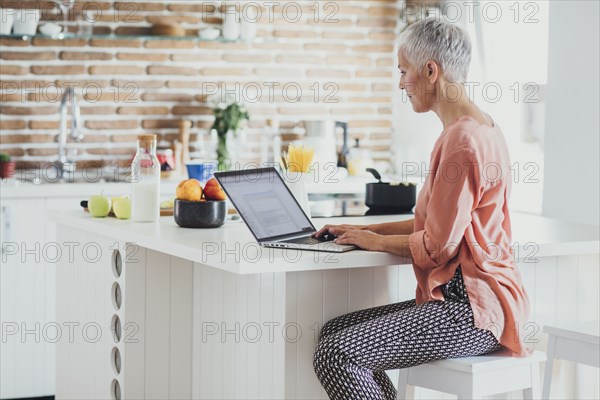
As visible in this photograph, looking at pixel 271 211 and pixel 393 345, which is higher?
pixel 271 211

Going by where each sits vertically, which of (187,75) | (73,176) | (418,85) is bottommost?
(73,176)

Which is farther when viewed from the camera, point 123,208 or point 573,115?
point 573,115

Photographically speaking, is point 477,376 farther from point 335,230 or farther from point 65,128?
point 65,128

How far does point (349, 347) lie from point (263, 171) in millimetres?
670

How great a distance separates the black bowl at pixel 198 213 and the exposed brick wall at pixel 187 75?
2.41 m

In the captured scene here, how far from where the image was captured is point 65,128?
5375 millimetres

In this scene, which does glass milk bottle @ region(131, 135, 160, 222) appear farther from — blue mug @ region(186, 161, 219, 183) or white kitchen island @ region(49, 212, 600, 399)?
blue mug @ region(186, 161, 219, 183)

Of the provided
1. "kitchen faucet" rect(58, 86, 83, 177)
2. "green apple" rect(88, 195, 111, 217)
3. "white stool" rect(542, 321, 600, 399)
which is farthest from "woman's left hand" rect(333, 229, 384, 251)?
"kitchen faucet" rect(58, 86, 83, 177)

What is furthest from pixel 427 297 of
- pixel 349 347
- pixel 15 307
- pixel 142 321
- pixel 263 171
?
pixel 15 307

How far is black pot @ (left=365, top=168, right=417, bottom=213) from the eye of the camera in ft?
12.3

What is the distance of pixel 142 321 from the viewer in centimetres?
327

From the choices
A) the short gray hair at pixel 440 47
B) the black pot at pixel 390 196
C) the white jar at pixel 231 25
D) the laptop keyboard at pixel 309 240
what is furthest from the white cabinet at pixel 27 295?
the short gray hair at pixel 440 47

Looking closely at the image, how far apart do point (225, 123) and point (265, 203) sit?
274 cm

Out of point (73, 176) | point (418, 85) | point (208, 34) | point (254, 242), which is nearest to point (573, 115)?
point (418, 85)
